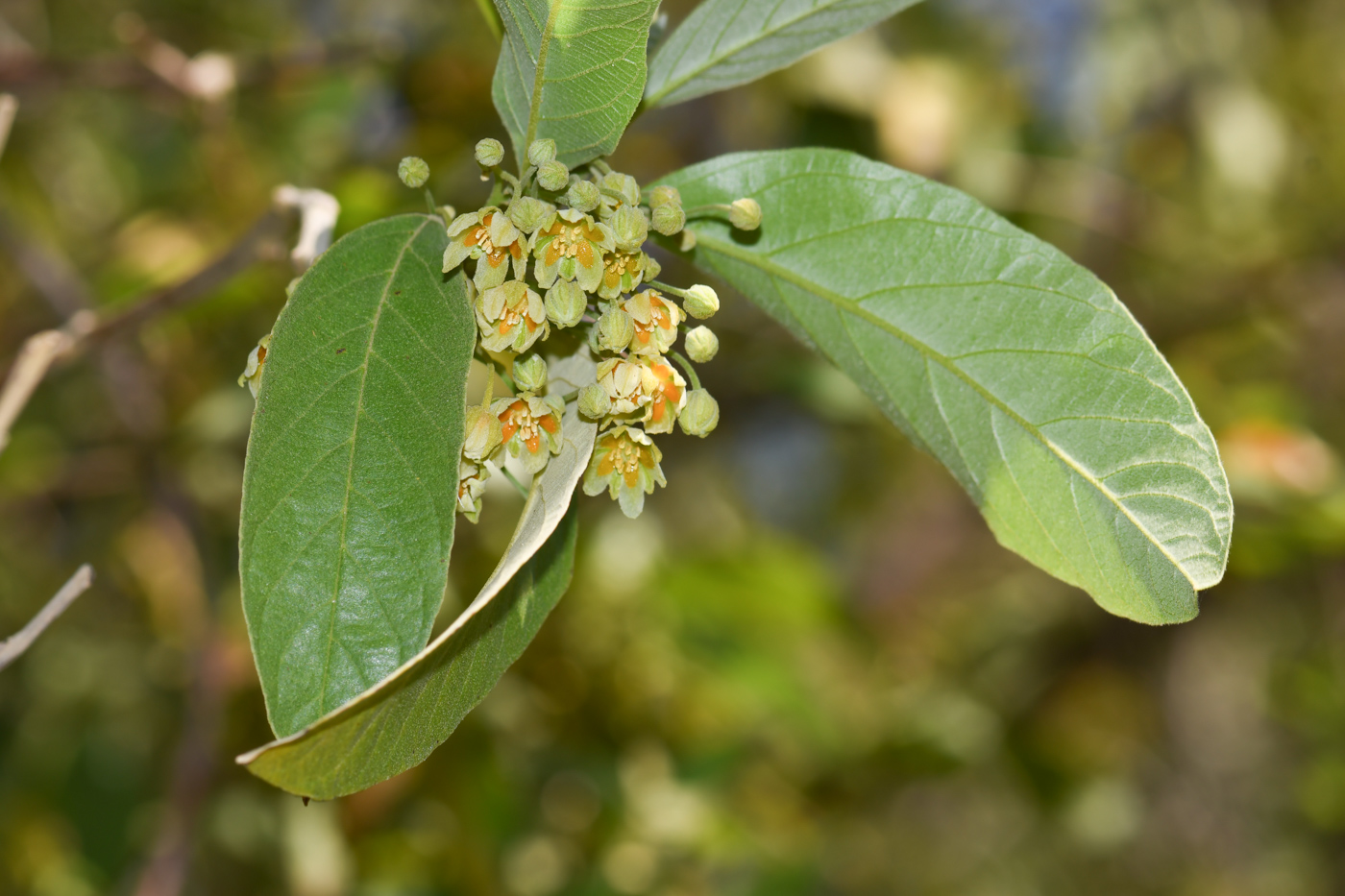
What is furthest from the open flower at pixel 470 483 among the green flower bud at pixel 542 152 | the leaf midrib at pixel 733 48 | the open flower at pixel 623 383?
the leaf midrib at pixel 733 48

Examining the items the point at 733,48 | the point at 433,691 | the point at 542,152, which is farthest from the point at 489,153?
the point at 433,691

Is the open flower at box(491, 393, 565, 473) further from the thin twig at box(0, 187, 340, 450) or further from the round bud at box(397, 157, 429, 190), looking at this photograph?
the thin twig at box(0, 187, 340, 450)

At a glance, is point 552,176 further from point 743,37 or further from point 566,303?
point 743,37

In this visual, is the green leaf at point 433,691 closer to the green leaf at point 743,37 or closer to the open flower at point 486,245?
the open flower at point 486,245

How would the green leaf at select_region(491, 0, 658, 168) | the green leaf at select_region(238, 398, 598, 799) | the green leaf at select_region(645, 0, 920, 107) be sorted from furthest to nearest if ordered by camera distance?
1. the green leaf at select_region(645, 0, 920, 107)
2. the green leaf at select_region(491, 0, 658, 168)
3. the green leaf at select_region(238, 398, 598, 799)

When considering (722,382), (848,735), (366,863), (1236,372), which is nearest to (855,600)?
(848,735)

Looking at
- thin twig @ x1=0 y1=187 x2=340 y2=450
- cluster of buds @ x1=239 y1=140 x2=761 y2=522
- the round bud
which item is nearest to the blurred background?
thin twig @ x1=0 y1=187 x2=340 y2=450

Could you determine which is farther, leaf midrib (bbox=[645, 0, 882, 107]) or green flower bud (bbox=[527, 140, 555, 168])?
leaf midrib (bbox=[645, 0, 882, 107])

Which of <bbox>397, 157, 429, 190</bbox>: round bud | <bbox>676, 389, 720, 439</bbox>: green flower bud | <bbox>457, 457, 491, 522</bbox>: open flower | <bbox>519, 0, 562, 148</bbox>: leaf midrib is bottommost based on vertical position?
<bbox>676, 389, 720, 439</bbox>: green flower bud

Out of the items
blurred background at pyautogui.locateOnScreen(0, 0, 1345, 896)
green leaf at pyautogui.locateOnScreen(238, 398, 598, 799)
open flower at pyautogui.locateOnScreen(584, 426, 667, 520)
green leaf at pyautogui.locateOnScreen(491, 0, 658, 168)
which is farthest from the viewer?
Answer: blurred background at pyautogui.locateOnScreen(0, 0, 1345, 896)
